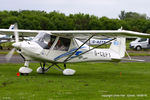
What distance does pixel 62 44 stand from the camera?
57.7 ft

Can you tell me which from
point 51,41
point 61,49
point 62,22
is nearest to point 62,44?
point 61,49

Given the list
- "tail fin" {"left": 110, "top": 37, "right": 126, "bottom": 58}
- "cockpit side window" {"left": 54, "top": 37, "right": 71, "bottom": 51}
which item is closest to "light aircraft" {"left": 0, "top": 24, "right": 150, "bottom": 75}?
"cockpit side window" {"left": 54, "top": 37, "right": 71, "bottom": 51}

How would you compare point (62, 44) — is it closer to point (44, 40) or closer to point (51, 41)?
point (51, 41)

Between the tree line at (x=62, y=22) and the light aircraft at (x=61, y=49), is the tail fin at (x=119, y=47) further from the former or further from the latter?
the tree line at (x=62, y=22)

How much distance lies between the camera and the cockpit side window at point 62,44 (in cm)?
1737

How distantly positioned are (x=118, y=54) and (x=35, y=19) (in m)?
54.9

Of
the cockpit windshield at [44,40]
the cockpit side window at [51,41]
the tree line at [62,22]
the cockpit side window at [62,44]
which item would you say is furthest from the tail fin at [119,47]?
the tree line at [62,22]

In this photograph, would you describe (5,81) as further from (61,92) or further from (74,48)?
(74,48)

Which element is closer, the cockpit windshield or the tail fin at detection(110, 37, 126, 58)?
the cockpit windshield

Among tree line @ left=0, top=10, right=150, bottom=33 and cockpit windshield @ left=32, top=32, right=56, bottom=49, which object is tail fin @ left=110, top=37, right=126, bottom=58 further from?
tree line @ left=0, top=10, right=150, bottom=33

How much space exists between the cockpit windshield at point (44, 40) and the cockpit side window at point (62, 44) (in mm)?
377

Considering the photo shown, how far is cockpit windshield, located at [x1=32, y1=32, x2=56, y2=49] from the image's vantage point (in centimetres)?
1654

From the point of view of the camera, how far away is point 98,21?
79562 mm

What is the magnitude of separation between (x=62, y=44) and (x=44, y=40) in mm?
1226
